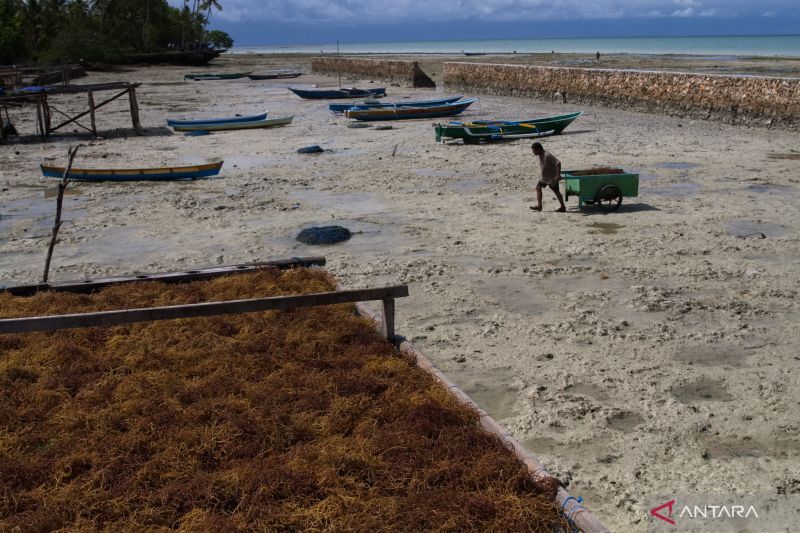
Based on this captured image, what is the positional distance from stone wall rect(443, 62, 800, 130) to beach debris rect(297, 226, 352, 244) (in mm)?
16477

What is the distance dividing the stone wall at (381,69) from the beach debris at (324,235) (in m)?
36.0

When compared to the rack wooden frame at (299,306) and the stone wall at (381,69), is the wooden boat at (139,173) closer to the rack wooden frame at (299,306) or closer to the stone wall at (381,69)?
the rack wooden frame at (299,306)

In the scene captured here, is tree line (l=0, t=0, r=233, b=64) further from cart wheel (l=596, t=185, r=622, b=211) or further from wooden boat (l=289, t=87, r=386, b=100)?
cart wheel (l=596, t=185, r=622, b=211)

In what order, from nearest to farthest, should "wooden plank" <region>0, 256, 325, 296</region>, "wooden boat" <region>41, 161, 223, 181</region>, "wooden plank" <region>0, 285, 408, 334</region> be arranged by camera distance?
"wooden plank" <region>0, 285, 408, 334</region>, "wooden plank" <region>0, 256, 325, 296</region>, "wooden boat" <region>41, 161, 223, 181</region>

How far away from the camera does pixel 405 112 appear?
27.8 meters

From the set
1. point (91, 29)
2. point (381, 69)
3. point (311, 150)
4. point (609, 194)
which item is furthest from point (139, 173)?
point (91, 29)

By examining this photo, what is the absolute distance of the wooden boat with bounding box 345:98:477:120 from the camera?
89.7 feet

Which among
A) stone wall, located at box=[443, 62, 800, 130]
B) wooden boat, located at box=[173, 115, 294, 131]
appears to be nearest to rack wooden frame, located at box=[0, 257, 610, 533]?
wooden boat, located at box=[173, 115, 294, 131]

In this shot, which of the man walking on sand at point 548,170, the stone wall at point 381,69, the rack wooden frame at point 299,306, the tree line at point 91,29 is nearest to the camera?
the rack wooden frame at point 299,306

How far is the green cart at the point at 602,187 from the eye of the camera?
1241 cm

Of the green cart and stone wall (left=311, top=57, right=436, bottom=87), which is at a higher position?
stone wall (left=311, top=57, right=436, bottom=87)

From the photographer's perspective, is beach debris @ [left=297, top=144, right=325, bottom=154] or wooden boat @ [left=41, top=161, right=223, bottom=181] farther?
beach debris @ [left=297, top=144, right=325, bottom=154]

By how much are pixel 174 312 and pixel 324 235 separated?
5410mm

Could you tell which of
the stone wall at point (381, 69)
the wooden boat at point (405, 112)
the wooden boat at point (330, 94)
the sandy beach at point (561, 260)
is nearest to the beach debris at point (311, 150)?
the sandy beach at point (561, 260)
